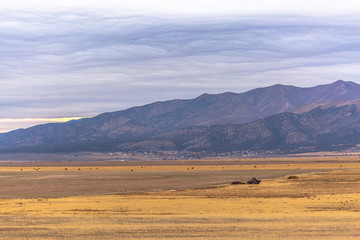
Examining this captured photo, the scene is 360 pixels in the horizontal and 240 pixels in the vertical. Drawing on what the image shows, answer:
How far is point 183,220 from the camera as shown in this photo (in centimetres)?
3400

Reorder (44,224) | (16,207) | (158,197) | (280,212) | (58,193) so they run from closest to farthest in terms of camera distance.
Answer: (44,224) < (280,212) < (16,207) < (158,197) < (58,193)

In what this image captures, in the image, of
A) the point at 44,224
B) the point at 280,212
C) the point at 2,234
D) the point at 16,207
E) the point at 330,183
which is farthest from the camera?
the point at 330,183

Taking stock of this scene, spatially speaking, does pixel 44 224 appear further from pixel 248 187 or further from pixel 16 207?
pixel 248 187

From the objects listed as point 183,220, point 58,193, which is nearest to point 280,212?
point 183,220

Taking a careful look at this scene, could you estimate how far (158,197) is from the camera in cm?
4900

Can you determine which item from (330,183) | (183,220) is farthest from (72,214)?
(330,183)

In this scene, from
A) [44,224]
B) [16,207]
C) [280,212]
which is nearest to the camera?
[44,224]

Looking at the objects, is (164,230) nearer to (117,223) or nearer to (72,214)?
(117,223)

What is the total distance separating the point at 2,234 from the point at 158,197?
2060cm

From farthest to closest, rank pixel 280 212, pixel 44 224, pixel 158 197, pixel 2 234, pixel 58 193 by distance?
1. pixel 58 193
2. pixel 158 197
3. pixel 280 212
4. pixel 44 224
5. pixel 2 234

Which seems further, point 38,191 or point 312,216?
point 38,191

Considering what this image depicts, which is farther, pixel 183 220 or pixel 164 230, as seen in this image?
pixel 183 220

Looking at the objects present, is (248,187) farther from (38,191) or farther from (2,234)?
(2,234)

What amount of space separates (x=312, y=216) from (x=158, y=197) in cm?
1667
